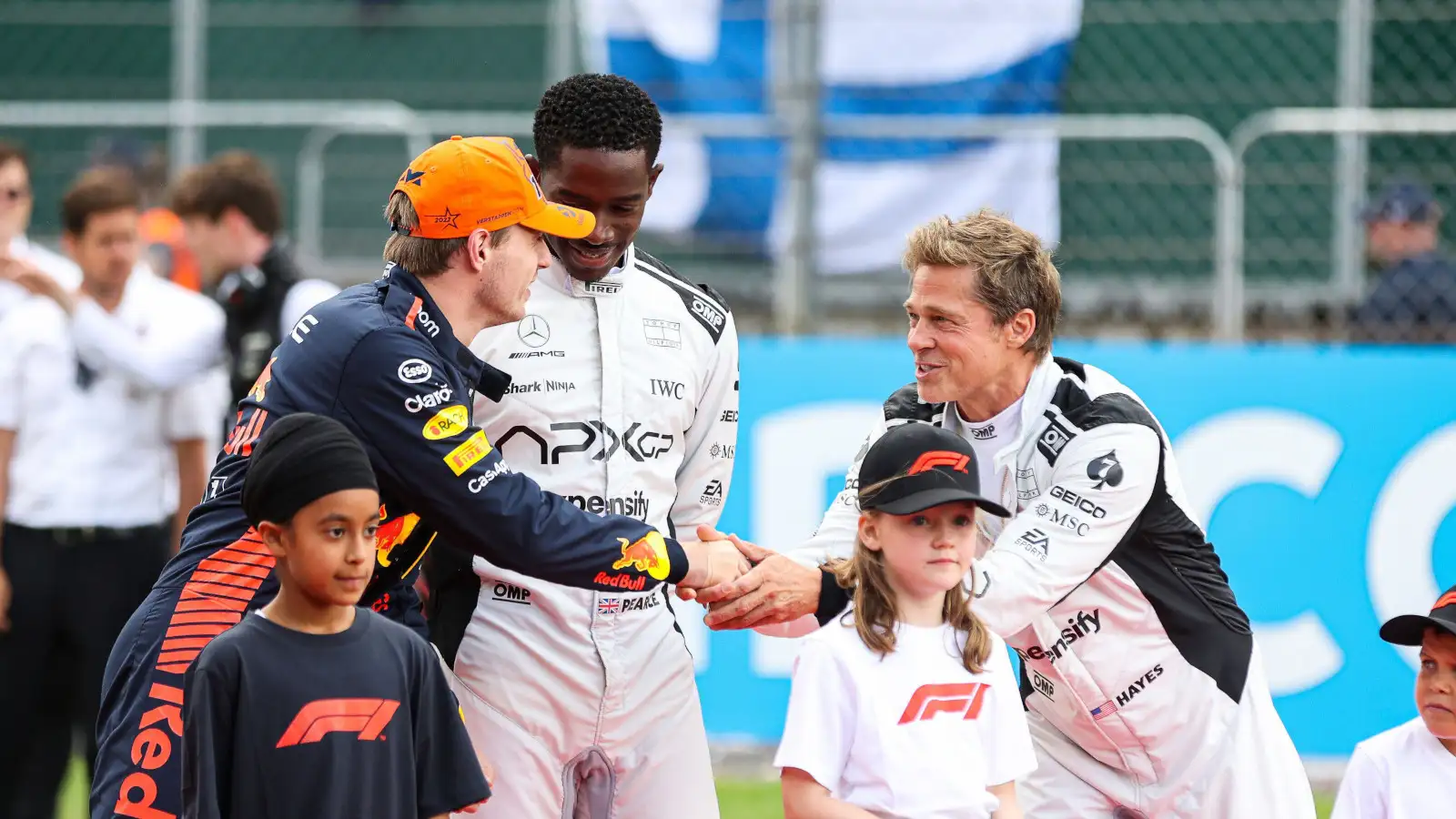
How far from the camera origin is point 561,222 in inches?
146

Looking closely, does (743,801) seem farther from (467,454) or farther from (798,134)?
(467,454)

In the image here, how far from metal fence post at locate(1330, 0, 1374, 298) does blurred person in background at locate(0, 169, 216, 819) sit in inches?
195

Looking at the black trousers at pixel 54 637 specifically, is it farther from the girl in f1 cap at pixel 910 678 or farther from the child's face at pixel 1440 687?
the child's face at pixel 1440 687

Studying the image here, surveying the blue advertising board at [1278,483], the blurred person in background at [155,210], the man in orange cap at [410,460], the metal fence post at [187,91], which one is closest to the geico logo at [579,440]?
the man in orange cap at [410,460]

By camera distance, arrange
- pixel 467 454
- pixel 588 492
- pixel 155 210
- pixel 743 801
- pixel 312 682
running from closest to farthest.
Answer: pixel 312 682, pixel 467 454, pixel 588 492, pixel 743 801, pixel 155 210

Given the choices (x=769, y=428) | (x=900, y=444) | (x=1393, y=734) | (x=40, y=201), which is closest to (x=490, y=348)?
(x=900, y=444)

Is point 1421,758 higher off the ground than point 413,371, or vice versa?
point 413,371

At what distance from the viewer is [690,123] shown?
788 centimetres

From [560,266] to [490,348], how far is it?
248mm

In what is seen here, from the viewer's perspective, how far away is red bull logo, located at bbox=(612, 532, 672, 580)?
11.8 ft

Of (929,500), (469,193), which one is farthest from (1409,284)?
(469,193)

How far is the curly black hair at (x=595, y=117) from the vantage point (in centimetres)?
393

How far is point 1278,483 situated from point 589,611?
→ 4.26 m

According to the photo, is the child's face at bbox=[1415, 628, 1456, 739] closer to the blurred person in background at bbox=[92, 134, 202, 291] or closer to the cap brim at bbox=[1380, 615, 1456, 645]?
the cap brim at bbox=[1380, 615, 1456, 645]
